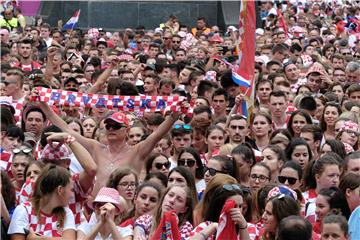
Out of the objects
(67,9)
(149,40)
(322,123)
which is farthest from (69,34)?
(322,123)

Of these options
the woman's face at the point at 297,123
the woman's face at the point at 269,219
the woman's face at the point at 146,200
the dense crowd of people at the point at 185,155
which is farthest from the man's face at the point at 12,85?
the woman's face at the point at 269,219

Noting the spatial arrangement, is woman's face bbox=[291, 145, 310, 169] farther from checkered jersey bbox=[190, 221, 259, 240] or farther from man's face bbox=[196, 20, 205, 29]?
man's face bbox=[196, 20, 205, 29]

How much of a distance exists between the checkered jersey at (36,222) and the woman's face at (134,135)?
324 centimetres

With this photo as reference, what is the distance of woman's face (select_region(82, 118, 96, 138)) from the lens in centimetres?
1304

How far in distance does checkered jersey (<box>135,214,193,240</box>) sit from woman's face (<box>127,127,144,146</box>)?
302 cm

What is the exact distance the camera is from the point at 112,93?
1488 cm

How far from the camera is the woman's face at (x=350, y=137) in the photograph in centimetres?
1255

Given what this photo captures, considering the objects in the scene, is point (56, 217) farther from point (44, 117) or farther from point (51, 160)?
point (44, 117)

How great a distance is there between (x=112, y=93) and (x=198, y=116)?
1889 mm

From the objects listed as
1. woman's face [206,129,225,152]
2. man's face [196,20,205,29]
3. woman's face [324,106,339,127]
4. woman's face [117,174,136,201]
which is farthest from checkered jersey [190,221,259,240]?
man's face [196,20,205,29]

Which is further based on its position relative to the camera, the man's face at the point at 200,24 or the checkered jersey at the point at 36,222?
the man's face at the point at 200,24

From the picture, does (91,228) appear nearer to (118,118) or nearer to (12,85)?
(118,118)

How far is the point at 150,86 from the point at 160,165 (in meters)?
5.08

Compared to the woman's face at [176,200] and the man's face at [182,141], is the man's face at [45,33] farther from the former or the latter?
the woman's face at [176,200]
